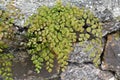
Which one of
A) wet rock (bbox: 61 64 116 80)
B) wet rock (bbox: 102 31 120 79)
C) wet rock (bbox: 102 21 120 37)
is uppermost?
wet rock (bbox: 102 21 120 37)

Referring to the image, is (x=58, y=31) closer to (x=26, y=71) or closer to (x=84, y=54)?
(x=84, y=54)

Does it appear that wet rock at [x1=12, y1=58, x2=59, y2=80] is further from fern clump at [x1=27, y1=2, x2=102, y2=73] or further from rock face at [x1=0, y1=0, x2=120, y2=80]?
fern clump at [x1=27, y1=2, x2=102, y2=73]

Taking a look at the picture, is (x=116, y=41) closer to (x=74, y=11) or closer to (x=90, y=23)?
(x=90, y=23)

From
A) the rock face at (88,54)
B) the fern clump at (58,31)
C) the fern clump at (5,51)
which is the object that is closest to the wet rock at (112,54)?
the rock face at (88,54)

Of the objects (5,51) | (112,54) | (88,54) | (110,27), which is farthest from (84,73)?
(5,51)

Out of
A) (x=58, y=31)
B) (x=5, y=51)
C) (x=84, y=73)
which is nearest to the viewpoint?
(x=58, y=31)

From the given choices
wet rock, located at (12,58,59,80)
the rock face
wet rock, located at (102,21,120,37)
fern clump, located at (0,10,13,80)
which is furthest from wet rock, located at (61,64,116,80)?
fern clump, located at (0,10,13,80)
